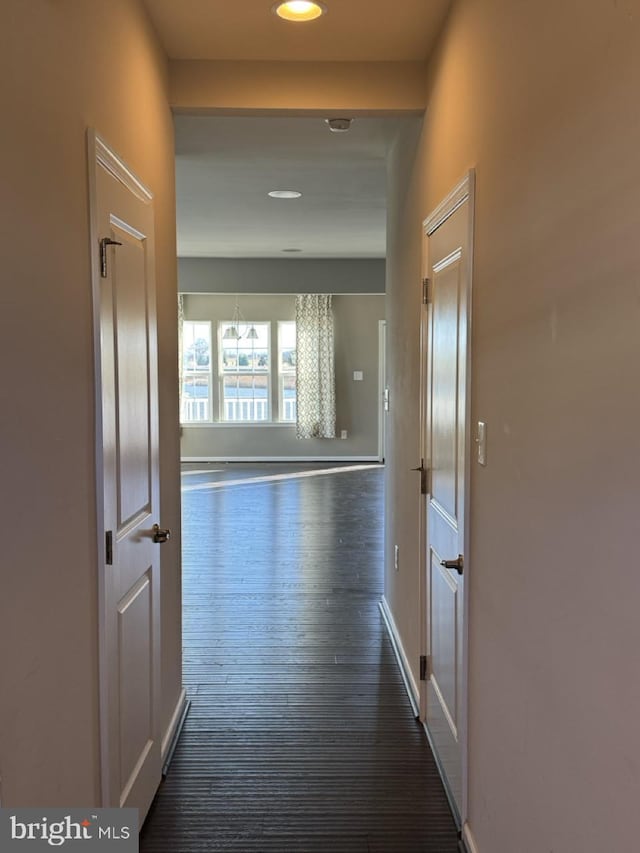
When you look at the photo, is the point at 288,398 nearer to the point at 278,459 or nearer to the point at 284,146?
the point at 278,459

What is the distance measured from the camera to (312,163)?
4.23 metres

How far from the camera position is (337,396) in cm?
1074

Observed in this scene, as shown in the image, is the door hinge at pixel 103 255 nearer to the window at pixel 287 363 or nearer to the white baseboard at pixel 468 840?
the white baseboard at pixel 468 840

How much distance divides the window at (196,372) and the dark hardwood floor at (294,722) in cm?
503

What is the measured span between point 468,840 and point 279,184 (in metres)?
4.06

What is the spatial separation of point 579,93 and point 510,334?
0.56 m

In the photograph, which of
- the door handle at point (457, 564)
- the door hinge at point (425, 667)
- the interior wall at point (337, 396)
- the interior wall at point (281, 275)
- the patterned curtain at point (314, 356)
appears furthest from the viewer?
the interior wall at point (337, 396)

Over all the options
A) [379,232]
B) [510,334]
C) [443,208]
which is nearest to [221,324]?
[379,232]

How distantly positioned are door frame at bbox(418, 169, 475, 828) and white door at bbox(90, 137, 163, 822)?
977 millimetres

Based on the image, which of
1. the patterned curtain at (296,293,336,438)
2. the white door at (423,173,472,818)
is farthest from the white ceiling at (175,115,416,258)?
the patterned curtain at (296,293,336,438)

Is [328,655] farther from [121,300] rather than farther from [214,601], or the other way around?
[121,300]

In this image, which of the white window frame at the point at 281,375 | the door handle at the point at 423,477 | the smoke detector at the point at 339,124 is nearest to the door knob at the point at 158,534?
the door handle at the point at 423,477

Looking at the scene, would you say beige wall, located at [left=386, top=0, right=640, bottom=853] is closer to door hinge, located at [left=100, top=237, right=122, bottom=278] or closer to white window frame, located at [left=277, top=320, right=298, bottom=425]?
door hinge, located at [left=100, top=237, right=122, bottom=278]

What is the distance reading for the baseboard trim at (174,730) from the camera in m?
2.62
